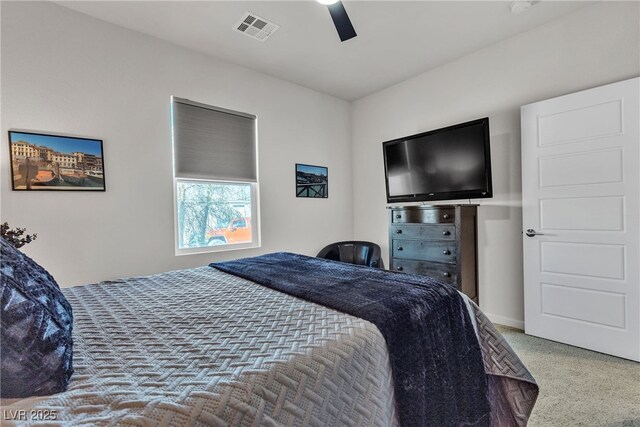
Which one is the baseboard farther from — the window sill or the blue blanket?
the window sill

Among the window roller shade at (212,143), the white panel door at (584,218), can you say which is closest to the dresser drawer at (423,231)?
the white panel door at (584,218)

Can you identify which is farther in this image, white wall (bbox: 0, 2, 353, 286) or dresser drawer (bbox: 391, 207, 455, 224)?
dresser drawer (bbox: 391, 207, 455, 224)

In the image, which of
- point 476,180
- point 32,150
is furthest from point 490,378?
point 32,150

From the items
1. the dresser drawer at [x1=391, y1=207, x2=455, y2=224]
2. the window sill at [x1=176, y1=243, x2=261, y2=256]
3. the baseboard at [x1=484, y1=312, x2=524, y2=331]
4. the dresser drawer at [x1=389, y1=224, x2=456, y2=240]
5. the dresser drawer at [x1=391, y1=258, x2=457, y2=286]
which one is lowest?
the baseboard at [x1=484, y1=312, x2=524, y2=331]

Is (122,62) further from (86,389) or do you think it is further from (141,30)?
(86,389)

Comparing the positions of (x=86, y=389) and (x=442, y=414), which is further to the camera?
(x=442, y=414)

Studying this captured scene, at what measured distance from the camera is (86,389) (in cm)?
73

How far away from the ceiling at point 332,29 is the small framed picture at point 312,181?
1192mm

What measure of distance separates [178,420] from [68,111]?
9.09 ft

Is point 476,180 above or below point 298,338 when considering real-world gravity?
above

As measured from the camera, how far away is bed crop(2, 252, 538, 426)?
0.69m

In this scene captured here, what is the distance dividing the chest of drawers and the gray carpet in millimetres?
771

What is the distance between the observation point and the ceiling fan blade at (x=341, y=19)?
5.88 feet

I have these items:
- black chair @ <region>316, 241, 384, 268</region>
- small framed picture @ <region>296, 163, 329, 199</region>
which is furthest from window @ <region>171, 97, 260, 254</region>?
black chair @ <region>316, 241, 384, 268</region>
